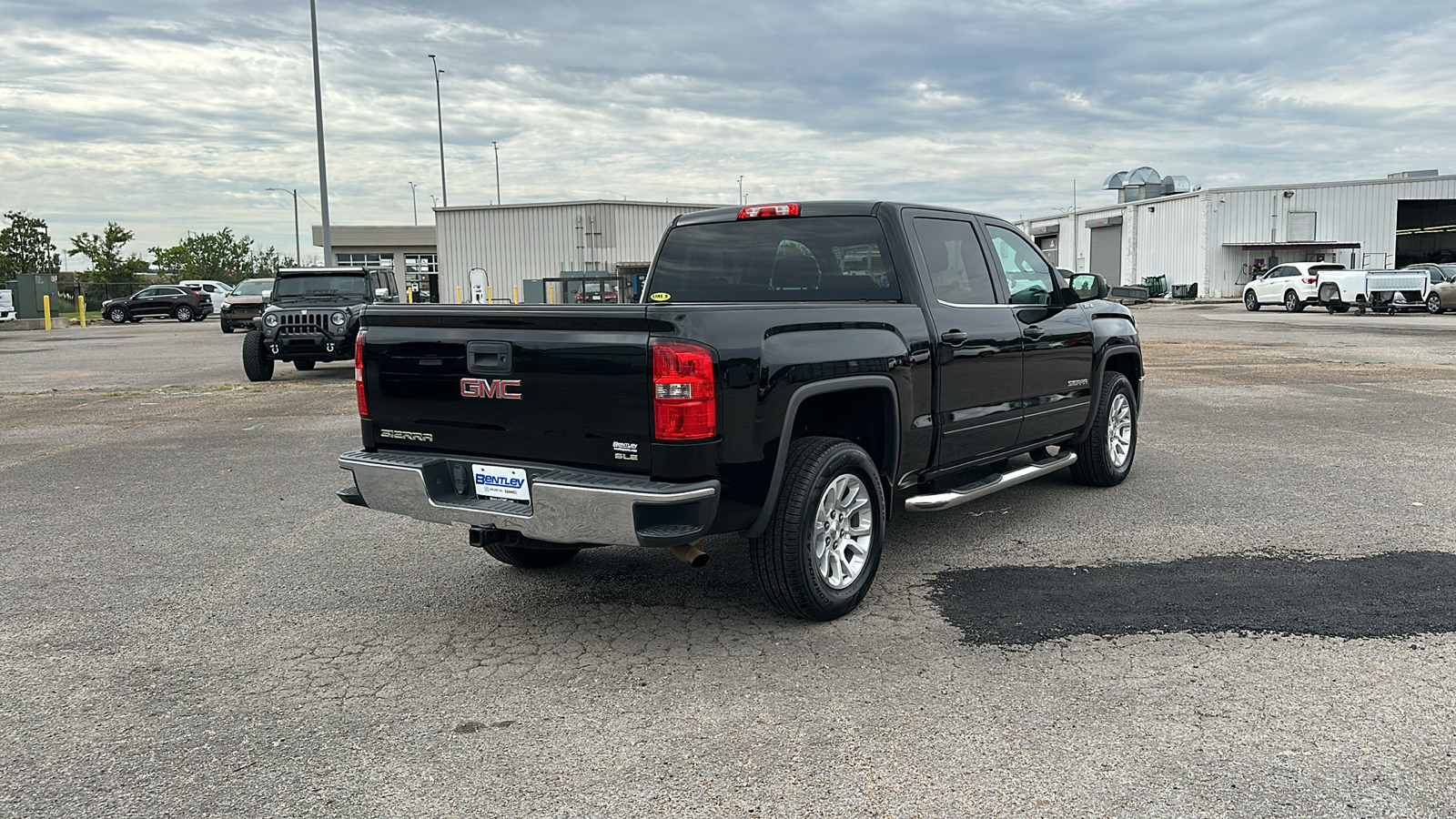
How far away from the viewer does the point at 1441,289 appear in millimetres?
32562

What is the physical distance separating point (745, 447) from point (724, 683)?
2.88 ft

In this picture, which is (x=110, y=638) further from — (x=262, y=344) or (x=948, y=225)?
(x=262, y=344)

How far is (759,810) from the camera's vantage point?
3.15 m

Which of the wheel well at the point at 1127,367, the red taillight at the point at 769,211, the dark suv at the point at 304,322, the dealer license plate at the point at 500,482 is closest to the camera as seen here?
the dealer license plate at the point at 500,482

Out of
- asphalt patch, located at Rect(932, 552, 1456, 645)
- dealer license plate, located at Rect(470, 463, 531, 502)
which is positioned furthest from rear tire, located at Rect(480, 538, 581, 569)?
asphalt patch, located at Rect(932, 552, 1456, 645)

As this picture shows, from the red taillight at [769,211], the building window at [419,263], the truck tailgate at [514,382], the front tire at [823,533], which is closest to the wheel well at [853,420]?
the front tire at [823,533]

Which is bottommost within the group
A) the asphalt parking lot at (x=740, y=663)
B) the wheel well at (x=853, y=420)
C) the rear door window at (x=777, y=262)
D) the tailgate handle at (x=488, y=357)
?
the asphalt parking lot at (x=740, y=663)

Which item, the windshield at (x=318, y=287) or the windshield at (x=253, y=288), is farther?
the windshield at (x=253, y=288)

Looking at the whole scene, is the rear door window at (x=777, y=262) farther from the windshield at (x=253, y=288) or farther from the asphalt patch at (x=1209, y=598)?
the windshield at (x=253, y=288)

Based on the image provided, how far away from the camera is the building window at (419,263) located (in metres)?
73.5

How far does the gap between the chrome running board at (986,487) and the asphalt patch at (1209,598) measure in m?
0.37

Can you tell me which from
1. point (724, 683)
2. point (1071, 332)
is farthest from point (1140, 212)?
point (724, 683)

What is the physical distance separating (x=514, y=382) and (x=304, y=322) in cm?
1253

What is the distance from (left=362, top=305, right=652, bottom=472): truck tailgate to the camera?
425 centimetres
